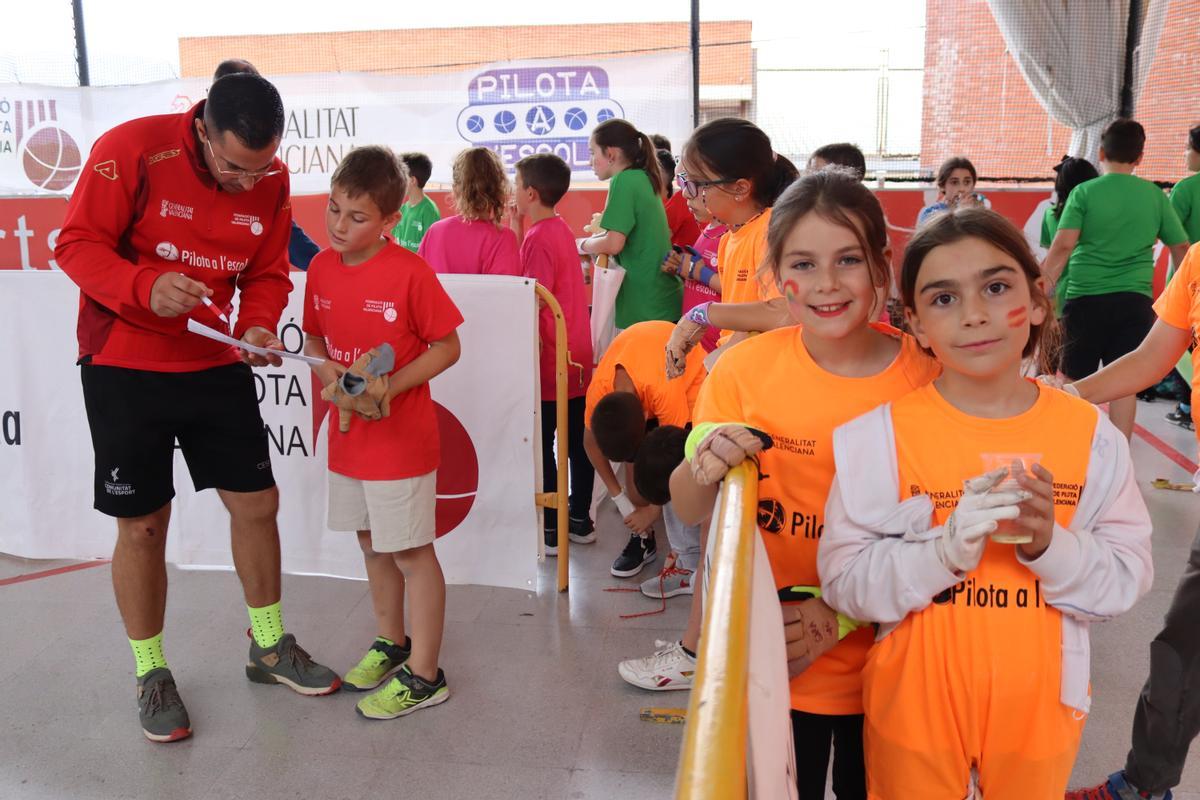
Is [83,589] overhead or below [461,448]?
below

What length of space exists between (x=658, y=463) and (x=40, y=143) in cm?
867

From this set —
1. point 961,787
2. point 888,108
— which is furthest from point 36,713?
point 888,108

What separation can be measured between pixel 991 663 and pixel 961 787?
0.64ft

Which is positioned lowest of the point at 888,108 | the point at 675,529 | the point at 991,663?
the point at 675,529

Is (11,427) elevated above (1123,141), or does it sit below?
below

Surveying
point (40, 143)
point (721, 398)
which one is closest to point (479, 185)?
point (721, 398)

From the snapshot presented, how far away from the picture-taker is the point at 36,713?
291 centimetres

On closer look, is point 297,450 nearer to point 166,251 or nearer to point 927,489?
point 166,251

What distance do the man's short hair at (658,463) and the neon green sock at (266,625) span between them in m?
1.33

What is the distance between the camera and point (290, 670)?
3027 millimetres

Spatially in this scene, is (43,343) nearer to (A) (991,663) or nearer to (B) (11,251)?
(A) (991,663)

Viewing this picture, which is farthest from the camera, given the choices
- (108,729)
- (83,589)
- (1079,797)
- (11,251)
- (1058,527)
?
(11,251)

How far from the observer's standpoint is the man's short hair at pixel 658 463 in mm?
2504

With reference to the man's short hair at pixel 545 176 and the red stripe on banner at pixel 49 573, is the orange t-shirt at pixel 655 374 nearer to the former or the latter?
the man's short hair at pixel 545 176
